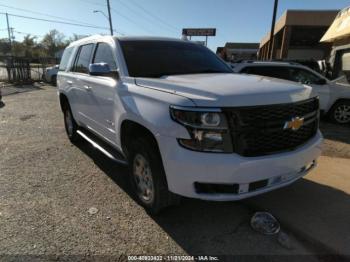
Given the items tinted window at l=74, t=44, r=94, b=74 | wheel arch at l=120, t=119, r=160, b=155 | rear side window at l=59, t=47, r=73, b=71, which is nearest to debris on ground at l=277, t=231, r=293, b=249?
wheel arch at l=120, t=119, r=160, b=155

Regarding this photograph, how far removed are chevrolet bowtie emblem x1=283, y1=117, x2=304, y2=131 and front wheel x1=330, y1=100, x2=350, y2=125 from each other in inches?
242

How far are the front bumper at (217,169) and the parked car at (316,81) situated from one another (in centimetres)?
539

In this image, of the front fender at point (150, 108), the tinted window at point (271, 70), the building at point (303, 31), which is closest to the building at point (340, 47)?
the tinted window at point (271, 70)

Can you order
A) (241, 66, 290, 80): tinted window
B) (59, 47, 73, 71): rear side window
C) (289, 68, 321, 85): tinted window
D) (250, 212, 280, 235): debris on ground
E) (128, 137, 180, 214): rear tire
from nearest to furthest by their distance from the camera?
(128, 137, 180, 214): rear tire → (250, 212, 280, 235): debris on ground → (59, 47, 73, 71): rear side window → (241, 66, 290, 80): tinted window → (289, 68, 321, 85): tinted window

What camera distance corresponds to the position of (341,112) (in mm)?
8297

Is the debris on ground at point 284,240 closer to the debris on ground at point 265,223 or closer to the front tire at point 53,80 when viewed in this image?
the debris on ground at point 265,223

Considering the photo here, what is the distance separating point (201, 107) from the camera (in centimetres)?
264

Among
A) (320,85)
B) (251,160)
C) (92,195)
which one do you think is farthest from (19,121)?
(320,85)

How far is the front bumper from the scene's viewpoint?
263 centimetres

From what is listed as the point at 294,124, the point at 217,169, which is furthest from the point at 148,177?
the point at 294,124

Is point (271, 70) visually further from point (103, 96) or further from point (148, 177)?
point (148, 177)

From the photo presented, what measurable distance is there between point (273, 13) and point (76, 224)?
17.8m

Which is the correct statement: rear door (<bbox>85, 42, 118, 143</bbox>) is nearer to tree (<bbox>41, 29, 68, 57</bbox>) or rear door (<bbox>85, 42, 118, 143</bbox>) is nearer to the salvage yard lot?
the salvage yard lot

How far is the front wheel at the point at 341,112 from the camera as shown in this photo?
8234 millimetres
